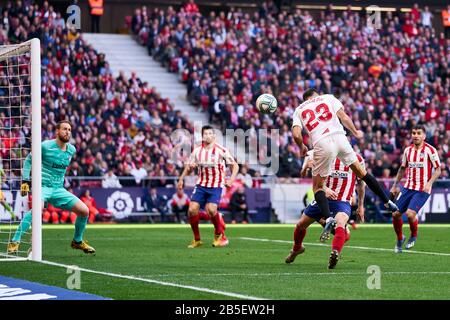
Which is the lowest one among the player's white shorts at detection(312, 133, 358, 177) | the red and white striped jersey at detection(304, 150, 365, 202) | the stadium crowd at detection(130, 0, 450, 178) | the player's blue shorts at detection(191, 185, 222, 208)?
the player's blue shorts at detection(191, 185, 222, 208)

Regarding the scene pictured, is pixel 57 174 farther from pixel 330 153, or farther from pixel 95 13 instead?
pixel 95 13

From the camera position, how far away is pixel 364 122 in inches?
1581

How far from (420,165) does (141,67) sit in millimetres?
23501

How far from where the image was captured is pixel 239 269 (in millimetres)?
14602

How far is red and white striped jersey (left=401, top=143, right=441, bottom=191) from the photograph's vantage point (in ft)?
64.0

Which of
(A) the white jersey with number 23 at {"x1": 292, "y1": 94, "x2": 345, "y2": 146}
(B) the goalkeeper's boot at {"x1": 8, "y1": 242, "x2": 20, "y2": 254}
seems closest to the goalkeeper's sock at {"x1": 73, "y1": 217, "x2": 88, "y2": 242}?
(B) the goalkeeper's boot at {"x1": 8, "y1": 242, "x2": 20, "y2": 254}

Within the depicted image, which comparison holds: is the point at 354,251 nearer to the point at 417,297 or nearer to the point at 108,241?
the point at 108,241

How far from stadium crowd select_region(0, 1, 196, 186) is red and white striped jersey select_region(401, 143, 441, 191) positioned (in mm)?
15173

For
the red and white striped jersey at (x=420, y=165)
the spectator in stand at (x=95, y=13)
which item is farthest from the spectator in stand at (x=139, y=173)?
the red and white striped jersey at (x=420, y=165)

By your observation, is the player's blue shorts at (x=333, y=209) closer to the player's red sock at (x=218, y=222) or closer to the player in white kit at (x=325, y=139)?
the player in white kit at (x=325, y=139)

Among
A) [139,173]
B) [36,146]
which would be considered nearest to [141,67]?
[139,173]

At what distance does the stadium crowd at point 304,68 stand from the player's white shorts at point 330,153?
2193 cm

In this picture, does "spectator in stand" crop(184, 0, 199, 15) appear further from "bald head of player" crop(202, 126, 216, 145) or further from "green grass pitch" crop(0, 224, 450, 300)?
"bald head of player" crop(202, 126, 216, 145)
